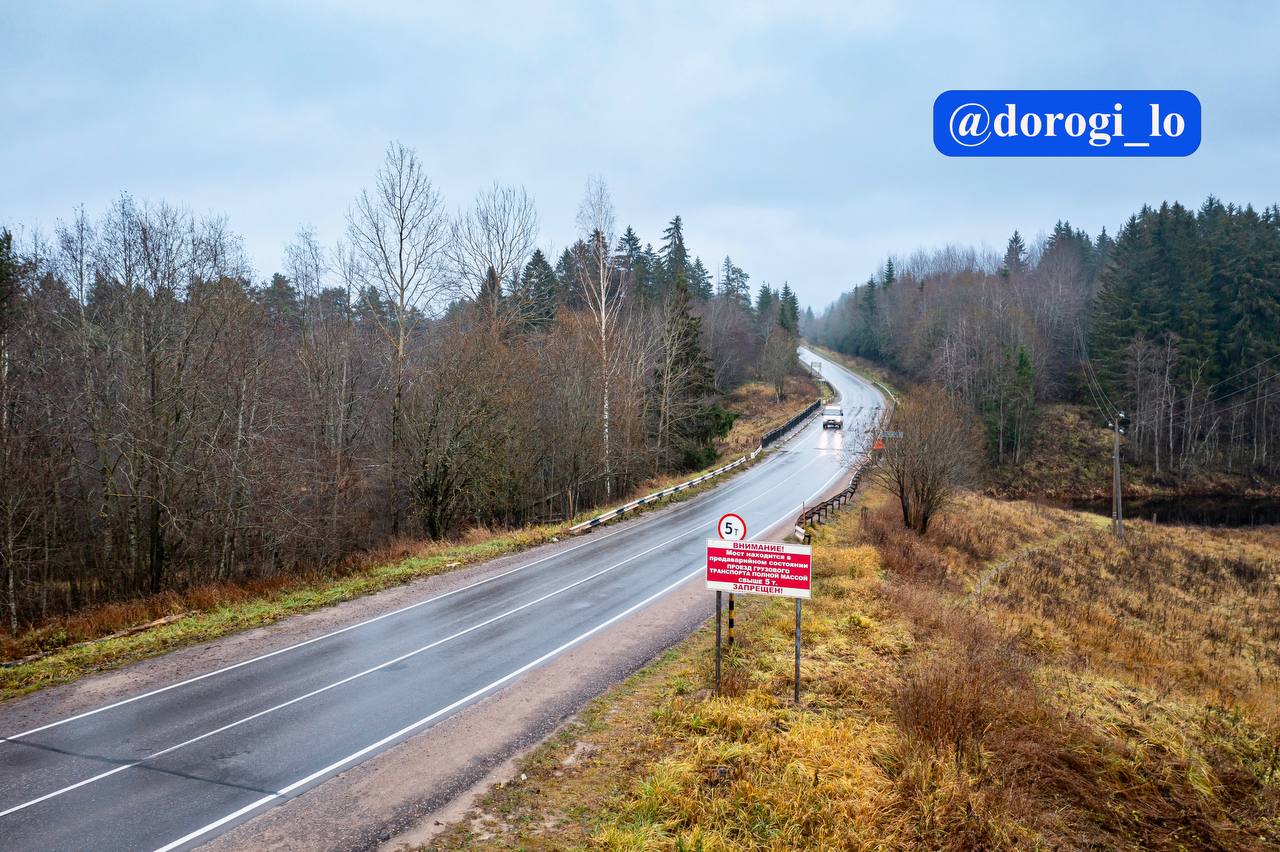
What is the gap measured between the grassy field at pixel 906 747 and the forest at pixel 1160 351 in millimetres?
39064

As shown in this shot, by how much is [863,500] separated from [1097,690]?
67.7 feet

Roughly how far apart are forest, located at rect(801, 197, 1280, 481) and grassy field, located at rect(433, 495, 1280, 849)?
39.1 metres

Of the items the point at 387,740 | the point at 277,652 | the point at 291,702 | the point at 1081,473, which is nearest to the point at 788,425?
the point at 1081,473

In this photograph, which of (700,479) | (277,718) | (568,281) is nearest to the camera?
(277,718)

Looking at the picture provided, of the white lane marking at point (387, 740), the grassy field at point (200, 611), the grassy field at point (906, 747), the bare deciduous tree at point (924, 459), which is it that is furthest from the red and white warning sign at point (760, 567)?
the bare deciduous tree at point (924, 459)

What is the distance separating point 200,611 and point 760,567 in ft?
39.0

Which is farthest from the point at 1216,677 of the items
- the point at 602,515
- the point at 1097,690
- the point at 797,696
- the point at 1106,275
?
the point at 1106,275

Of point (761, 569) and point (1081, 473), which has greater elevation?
point (761, 569)

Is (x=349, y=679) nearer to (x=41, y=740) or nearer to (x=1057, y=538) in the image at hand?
Result: (x=41, y=740)

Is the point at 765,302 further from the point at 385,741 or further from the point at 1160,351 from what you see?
the point at 385,741

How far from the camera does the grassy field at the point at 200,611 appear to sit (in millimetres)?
11258

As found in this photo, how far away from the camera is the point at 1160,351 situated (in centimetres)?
5566

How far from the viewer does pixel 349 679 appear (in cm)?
1079

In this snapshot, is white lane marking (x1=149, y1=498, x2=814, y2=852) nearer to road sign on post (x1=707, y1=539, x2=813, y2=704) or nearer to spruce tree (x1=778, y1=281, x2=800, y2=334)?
road sign on post (x1=707, y1=539, x2=813, y2=704)
